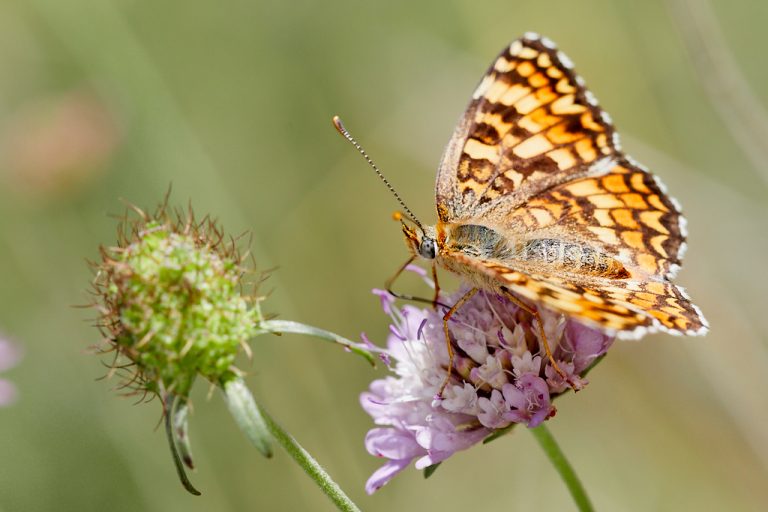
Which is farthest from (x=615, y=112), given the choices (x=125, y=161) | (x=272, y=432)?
(x=272, y=432)

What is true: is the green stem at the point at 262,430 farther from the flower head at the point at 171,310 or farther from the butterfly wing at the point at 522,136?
the butterfly wing at the point at 522,136

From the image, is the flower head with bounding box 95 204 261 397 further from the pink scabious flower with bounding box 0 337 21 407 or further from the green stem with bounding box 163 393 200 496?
the pink scabious flower with bounding box 0 337 21 407

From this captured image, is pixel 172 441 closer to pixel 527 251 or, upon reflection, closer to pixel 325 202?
pixel 527 251

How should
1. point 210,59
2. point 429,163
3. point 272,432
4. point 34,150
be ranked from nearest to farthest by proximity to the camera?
point 272,432 → point 34,150 → point 429,163 → point 210,59

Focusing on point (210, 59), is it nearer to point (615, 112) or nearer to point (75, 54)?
point (75, 54)

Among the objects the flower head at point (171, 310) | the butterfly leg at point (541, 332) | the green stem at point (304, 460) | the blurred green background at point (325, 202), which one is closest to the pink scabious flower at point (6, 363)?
the flower head at point (171, 310)

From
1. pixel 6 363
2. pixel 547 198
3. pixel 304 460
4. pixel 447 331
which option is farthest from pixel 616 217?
pixel 6 363
